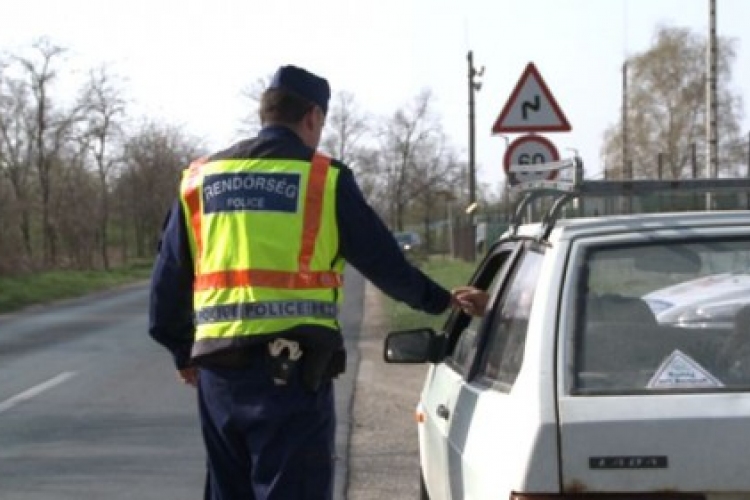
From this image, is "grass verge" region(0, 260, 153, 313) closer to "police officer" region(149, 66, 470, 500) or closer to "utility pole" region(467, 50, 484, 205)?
"utility pole" region(467, 50, 484, 205)

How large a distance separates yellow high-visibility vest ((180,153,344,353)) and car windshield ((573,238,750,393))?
2.96 ft

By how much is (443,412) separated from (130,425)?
6.03 m

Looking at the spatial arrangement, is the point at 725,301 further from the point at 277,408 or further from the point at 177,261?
the point at 177,261

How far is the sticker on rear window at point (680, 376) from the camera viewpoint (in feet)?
10.4

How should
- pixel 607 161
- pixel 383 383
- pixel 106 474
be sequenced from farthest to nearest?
pixel 607 161 → pixel 383 383 → pixel 106 474

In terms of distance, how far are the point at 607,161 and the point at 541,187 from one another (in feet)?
241

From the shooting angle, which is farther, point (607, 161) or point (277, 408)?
point (607, 161)

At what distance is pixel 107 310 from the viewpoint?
2697 centimetres

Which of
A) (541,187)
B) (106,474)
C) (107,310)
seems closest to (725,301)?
(541,187)

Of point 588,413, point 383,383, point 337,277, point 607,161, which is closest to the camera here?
point 588,413

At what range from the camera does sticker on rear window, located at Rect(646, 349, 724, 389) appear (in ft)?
10.4

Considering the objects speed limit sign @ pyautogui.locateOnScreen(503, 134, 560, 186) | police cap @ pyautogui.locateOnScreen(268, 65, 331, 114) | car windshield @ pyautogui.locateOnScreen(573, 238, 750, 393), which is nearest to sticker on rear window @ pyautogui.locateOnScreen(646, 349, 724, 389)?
car windshield @ pyautogui.locateOnScreen(573, 238, 750, 393)

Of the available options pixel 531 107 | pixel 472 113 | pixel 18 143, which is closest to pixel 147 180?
pixel 18 143

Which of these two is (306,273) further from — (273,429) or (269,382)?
(273,429)
